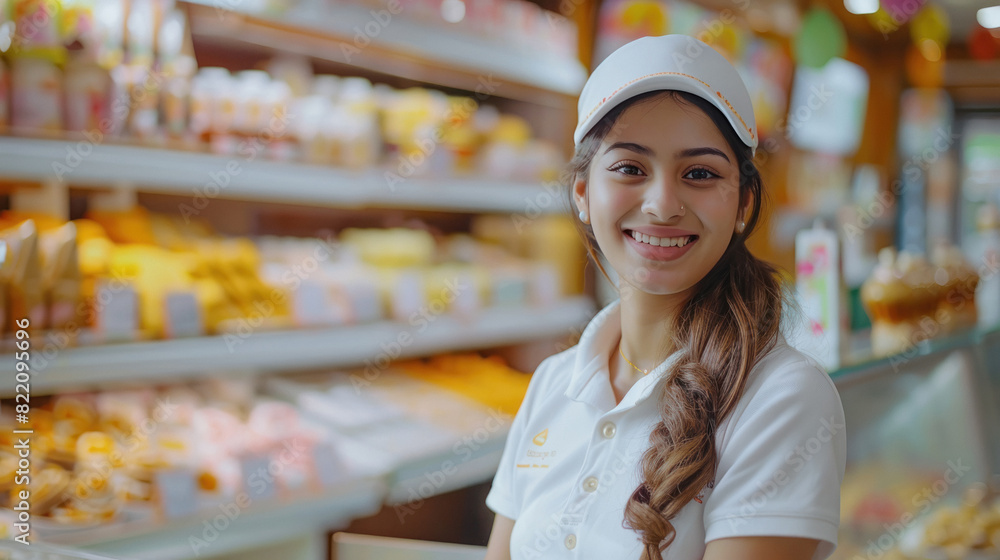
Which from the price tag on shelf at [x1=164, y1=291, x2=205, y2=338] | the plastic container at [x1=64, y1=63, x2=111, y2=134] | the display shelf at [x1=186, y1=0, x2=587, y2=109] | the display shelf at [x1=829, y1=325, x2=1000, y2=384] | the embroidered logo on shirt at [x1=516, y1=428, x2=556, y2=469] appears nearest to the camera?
the embroidered logo on shirt at [x1=516, y1=428, x2=556, y2=469]

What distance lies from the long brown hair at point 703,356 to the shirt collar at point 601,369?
Result: 0.03 meters

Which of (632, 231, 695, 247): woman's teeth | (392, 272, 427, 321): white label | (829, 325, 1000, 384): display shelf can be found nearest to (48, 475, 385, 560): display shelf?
(392, 272, 427, 321): white label

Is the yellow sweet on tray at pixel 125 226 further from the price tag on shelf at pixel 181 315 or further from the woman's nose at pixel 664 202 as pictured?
the woman's nose at pixel 664 202

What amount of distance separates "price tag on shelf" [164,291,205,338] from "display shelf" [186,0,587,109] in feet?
2.68

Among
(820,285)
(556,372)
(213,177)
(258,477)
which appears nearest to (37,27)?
(213,177)

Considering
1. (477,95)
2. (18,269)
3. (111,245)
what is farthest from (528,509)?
(477,95)

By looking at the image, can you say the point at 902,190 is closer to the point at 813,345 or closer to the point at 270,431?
the point at 813,345

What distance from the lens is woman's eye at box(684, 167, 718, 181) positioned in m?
0.92

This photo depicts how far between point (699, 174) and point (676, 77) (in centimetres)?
12

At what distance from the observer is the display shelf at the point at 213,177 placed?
1.77m

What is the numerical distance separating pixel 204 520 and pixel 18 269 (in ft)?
2.48

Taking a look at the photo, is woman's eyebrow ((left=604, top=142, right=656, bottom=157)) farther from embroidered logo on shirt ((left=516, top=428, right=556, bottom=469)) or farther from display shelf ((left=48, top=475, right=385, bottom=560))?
display shelf ((left=48, top=475, right=385, bottom=560))

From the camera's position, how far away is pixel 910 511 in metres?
2.14

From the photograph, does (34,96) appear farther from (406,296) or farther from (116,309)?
(406,296)
